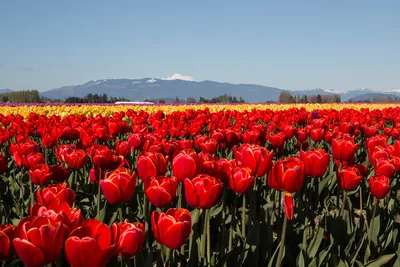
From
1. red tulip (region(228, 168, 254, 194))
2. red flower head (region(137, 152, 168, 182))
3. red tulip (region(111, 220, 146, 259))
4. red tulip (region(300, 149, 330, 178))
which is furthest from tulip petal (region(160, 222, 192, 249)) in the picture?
red tulip (region(300, 149, 330, 178))

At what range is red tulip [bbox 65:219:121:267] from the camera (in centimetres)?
150

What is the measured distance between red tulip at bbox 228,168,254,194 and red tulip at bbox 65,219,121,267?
51.2 inches

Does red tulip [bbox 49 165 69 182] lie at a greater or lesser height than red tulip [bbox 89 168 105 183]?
greater

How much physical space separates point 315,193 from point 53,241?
4.49 meters

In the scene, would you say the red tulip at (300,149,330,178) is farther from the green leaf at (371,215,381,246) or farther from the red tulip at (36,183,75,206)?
the red tulip at (36,183,75,206)

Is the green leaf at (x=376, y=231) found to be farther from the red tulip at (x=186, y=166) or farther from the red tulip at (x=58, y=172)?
the red tulip at (x=58, y=172)

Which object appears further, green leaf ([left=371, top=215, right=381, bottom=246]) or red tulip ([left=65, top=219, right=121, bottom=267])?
green leaf ([left=371, top=215, right=381, bottom=246])

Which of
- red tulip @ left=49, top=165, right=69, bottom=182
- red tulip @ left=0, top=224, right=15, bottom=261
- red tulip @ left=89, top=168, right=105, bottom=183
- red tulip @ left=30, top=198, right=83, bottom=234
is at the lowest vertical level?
red tulip @ left=89, top=168, right=105, bottom=183

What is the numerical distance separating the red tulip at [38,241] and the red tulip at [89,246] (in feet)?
0.18

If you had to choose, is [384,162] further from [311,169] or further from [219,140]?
[219,140]

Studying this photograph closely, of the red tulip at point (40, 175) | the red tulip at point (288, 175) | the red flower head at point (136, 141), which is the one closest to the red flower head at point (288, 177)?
the red tulip at point (288, 175)

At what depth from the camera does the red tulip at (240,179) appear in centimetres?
275

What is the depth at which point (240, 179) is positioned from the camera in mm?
2768

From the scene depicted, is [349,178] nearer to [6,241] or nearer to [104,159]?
[104,159]
